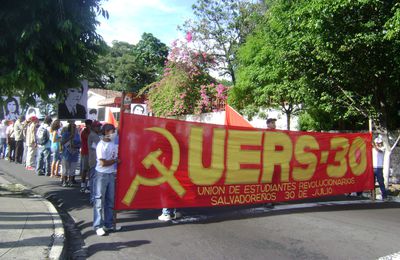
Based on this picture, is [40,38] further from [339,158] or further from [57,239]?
[339,158]

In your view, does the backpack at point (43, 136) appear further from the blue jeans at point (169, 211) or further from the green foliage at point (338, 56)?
the green foliage at point (338, 56)

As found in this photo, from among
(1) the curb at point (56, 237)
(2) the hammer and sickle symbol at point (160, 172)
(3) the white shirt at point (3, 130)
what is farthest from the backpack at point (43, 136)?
(2) the hammer and sickle symbol at point (160, 172)

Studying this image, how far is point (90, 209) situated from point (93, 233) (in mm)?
1969

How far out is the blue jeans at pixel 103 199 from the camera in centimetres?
672

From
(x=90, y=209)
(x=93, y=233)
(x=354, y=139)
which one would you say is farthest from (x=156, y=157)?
(x=354, y=139)

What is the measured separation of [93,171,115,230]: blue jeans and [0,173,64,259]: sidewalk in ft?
1.93

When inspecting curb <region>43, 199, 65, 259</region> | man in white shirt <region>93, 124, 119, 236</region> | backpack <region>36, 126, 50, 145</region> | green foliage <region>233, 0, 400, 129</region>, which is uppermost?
green foliage <region>233, 0, 400, 129</region>

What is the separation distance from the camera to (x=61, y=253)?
5516 mm

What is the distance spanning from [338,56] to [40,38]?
7983 millimetres

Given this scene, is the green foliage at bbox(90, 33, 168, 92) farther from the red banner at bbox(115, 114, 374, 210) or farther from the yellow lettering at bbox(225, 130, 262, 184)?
the yellow lettering at bbox(225, 130, 262, 184)

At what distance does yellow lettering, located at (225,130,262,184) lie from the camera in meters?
8.22

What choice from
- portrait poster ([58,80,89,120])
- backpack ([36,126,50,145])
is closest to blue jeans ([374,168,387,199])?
portrait poster ([58,80,89,120])

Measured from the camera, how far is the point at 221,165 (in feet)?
26.6

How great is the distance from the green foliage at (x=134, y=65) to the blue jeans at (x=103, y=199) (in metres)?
41.5
